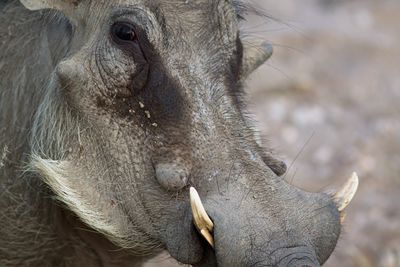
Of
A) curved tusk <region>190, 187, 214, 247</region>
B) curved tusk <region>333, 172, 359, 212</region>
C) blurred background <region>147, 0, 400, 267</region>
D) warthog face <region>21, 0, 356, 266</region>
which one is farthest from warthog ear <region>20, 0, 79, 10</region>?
blurred background <region>147, 0, 400, 267</region>

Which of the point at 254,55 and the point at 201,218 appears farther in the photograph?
the point at 254,55

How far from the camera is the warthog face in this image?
11.5 ft

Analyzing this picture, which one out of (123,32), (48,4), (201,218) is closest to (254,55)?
(123,32)

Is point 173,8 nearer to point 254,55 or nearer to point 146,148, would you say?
point 146,148

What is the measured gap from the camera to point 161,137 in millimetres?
3607

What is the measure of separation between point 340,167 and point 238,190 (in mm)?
3742

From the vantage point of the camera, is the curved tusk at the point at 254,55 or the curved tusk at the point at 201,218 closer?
the curved tusk at the point at 201,218

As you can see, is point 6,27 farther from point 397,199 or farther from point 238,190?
point 397,199

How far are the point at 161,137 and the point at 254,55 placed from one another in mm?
840

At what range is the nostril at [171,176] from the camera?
3.54m

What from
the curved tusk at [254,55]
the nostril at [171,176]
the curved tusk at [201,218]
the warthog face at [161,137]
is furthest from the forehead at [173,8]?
the curved tusk at [201,218]

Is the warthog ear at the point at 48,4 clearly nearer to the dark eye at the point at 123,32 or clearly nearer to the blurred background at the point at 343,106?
the dark eye at the point at 123,32

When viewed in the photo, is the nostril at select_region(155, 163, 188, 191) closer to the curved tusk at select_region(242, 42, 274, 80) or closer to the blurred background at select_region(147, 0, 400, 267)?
the curved tusk at select_region(242, 42, 274, 80)

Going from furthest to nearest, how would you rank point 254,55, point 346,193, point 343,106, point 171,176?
point 343,106
point 254,55
point 346,193
point 171,176
